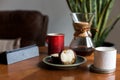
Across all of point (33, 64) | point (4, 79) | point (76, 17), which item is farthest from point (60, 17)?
point (4, 79)

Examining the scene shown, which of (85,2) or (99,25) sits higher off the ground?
(85,2)

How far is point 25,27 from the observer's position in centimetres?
214

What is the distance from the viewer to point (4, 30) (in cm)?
218

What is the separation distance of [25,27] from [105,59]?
1.23 meters

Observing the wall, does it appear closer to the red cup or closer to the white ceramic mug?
the red cup

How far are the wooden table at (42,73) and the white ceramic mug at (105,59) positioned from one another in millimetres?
34

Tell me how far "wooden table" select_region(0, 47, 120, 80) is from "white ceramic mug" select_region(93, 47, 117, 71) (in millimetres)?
34

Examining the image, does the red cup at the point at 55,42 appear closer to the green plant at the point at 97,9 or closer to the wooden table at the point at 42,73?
the wooden table at the point at 42,73

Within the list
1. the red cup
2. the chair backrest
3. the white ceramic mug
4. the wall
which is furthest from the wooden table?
the wall

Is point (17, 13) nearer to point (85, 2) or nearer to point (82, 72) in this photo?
point (85, 2)

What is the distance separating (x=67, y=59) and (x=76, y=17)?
1.06 ft

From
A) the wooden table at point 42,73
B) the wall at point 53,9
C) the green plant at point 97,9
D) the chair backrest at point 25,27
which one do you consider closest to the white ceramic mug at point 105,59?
the wooden table at point 42,73

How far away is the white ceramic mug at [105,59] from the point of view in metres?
1.02

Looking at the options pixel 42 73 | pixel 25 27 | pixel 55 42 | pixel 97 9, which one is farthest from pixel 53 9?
pixel 42 73
